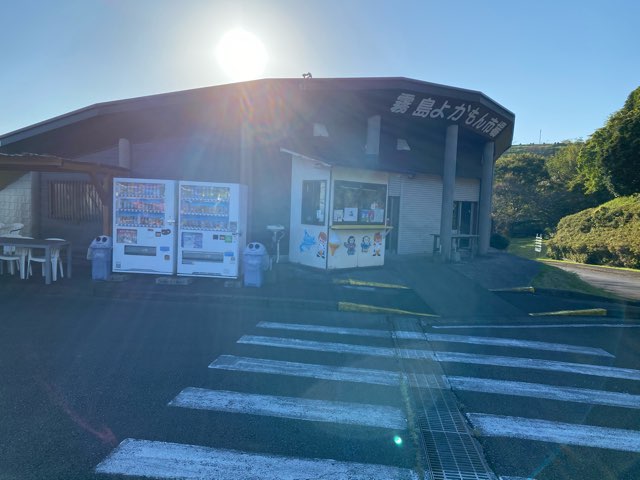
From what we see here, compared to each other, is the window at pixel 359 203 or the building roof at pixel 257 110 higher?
the building roof at pixel 257 110

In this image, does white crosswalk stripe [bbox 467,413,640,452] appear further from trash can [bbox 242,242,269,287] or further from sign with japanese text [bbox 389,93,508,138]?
sign with japanese text [bbox 389,93,508,138]

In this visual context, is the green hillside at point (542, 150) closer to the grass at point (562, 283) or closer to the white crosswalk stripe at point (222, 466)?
the grass at point (562, 283)

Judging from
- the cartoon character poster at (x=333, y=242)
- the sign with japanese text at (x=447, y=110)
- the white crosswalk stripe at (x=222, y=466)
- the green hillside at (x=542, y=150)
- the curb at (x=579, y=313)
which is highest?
the green hillside at (x=542, y=150)

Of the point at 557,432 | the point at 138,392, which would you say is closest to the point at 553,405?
the point at 557,432

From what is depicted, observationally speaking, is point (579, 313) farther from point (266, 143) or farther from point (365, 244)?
point (266, 143)

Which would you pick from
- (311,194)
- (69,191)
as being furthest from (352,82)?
(69,191)

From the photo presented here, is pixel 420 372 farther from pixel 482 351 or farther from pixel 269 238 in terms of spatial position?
pixel 269 238

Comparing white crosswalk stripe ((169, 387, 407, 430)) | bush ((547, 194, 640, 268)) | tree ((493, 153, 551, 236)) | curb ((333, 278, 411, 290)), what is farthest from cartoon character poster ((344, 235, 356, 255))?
tree ((493, 153, 551, 236))

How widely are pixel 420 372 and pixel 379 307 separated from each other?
360 centimetres

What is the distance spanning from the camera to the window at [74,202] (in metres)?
14.4

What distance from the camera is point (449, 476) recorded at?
348 cm

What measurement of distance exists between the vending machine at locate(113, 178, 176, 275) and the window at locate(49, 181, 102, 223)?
416 cm

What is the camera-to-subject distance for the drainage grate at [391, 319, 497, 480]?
3584mm

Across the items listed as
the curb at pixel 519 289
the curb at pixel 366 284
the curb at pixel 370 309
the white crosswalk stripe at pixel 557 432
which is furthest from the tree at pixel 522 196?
the white crosswalk stripe at pixel 557 432
